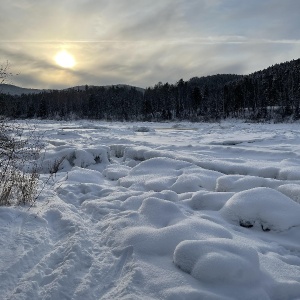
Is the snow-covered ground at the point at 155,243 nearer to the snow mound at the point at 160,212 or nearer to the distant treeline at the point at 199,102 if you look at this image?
the snow mound at the point at 160,212

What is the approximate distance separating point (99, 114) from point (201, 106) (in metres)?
23.1

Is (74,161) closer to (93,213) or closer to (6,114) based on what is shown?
(6,114)

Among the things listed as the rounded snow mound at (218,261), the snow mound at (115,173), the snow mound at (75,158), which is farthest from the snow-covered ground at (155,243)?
the snow mound at (75,158)

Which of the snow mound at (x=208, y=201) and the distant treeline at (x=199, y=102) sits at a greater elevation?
the distant treeline at (x=199, y=102)

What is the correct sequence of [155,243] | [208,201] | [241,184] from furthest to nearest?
[241,184], [208,201], [155,243]

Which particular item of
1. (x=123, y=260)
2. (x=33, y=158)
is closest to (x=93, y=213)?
(x=123, y=260)

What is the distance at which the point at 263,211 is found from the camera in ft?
11.5

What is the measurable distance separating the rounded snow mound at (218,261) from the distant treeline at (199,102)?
33.0 metres

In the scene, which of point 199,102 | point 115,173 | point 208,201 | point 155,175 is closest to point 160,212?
point 208,201

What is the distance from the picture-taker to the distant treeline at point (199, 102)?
45625 millimetres

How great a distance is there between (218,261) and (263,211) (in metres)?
1.48

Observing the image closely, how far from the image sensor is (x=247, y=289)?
2182 mm

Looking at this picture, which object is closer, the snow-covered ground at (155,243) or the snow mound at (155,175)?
the snow-covered ground at (155,243)

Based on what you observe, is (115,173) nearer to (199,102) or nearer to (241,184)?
(241,184)
